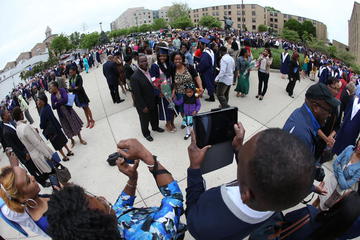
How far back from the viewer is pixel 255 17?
90.7 meters

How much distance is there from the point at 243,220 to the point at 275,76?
9.11 metres

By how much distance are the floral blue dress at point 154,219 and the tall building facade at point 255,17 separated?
94.4 metres

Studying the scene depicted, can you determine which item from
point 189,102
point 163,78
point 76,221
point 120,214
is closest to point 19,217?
point 120,214

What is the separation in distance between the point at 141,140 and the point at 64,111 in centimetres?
178

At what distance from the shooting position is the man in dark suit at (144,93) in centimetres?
449

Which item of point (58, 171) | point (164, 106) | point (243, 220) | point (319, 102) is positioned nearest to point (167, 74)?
point (164, 106)

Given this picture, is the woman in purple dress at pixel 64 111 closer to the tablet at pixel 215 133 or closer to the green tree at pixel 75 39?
the tablet at pixel 215 133

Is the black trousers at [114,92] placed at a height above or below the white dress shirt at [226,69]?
below

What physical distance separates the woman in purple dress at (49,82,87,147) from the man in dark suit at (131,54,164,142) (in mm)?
1492

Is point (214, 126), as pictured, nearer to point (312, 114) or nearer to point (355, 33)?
point (312, 114)

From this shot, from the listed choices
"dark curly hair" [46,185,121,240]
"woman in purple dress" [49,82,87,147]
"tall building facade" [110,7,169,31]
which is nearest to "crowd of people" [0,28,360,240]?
"dark curly hair" [46,185,121,240]

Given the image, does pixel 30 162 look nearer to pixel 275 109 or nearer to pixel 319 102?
pixel 319 102

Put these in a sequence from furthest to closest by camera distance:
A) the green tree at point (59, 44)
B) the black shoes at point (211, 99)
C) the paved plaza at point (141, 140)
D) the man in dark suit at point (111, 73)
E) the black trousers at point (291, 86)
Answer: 1. the green tree at point (59, 44)
2. the black trousers at point (291, 86)
3. the man in dark suit at point (111, 73)
4. the black shoes at point (211, 99)
5. the paved plaza at point (141, 140)

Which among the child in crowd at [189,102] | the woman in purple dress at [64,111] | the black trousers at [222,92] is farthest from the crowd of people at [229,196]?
the black trousers at [222,92]
